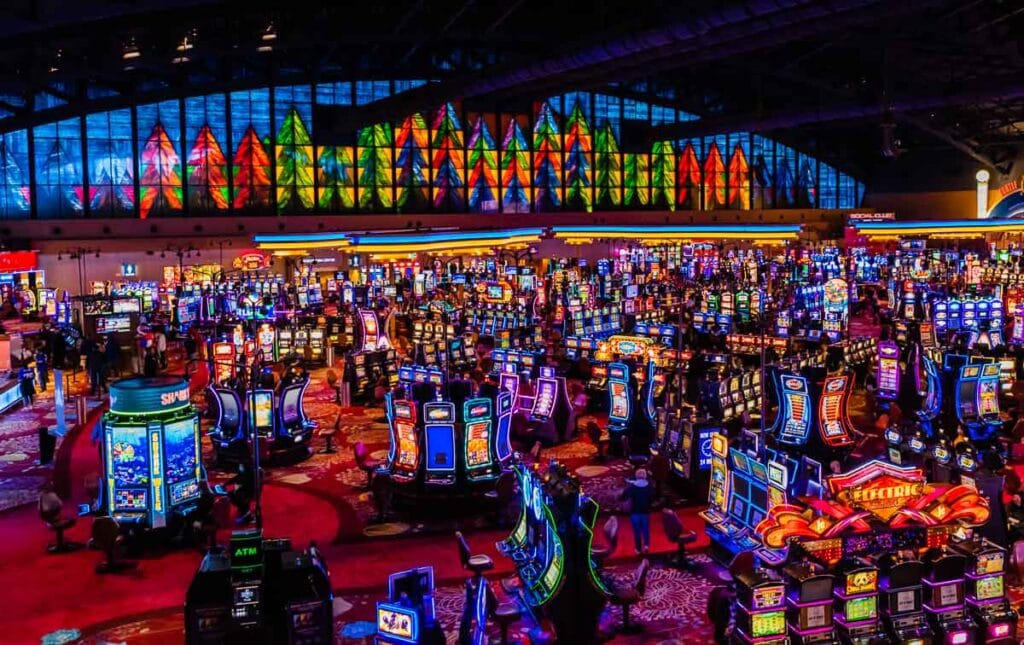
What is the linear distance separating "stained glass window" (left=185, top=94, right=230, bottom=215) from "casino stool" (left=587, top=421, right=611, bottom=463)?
2664cm

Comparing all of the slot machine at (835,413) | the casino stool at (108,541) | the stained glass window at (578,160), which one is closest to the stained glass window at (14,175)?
the stained glass window at (578,160)

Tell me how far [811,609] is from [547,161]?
126ft

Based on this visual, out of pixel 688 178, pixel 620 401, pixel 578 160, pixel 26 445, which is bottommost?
pixel 26 445

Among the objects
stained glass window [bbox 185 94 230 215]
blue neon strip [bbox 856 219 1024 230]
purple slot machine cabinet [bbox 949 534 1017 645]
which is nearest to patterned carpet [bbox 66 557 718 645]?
purple slot machine cabinet [bbox 949 534 1017 645]

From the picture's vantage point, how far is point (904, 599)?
779 cm

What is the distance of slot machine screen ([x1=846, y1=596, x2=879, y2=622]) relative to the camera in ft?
24.9

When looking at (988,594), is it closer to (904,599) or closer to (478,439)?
(904,599)

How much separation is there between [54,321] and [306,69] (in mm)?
15326

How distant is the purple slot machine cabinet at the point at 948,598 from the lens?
308 inches

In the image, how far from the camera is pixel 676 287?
33.8 m

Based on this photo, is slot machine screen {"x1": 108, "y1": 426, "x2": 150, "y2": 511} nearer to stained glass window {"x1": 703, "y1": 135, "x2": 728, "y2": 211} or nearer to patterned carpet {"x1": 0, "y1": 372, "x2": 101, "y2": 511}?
patterned carpet {"x1": 0, "y1": 372, "x2": 101, "y2": 511}

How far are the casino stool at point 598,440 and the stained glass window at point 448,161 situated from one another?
2774cm

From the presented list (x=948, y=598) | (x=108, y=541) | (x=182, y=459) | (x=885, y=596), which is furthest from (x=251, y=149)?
(x=948, y=598)

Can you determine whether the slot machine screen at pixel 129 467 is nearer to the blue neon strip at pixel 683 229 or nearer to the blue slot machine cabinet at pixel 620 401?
the blue slot machine cabinet at pixel 620 401
